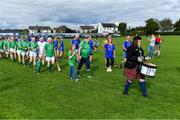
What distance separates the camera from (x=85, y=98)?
10.9 meters

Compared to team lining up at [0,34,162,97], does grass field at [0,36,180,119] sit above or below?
below

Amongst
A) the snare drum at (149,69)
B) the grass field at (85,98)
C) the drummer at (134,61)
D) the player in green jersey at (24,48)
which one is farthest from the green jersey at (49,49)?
the snare drum at (149,69)

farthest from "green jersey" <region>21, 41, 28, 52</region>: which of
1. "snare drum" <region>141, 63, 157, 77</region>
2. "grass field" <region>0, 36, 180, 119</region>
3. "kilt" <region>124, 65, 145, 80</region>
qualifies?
"snare drum" <region>141, 63, 157, 77</region>

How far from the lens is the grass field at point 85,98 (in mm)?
9047

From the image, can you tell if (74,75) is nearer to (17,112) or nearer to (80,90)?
(80,90)

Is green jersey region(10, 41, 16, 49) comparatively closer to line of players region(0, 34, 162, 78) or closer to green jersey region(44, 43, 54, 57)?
line of players region(0, 34, 162, 78)

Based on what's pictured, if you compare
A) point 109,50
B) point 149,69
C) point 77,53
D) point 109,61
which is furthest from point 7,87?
point 109,61

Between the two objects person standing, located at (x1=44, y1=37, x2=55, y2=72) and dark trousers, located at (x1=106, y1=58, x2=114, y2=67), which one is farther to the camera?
dark trousers, located at (x1=106, y1=58, x2=114, y2=67)

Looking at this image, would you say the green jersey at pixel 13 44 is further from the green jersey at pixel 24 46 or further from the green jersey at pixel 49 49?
the green jersey at pixel 49 49

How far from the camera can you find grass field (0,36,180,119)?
356 inches

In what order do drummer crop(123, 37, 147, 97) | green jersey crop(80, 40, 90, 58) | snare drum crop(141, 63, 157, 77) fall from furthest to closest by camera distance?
1. green jersey crop(80, 40, 90, 58)
2. drummer crop(123, 37, 147, 97)
3. snare drum crop(141, 63, 157, 77)

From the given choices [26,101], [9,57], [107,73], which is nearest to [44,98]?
[26,101]

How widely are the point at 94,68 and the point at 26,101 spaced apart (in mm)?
8864

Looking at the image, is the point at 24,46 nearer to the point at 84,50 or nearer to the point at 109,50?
the point at 109,50
